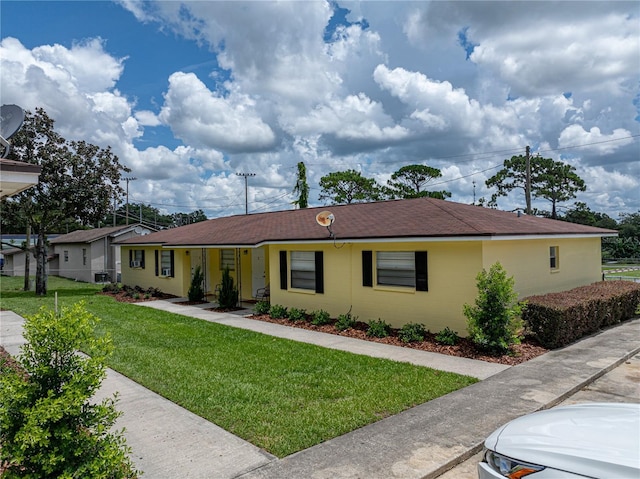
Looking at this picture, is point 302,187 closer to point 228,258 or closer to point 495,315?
point 228,258

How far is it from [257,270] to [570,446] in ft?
49.6

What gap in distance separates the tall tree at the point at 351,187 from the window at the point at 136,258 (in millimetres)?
27220

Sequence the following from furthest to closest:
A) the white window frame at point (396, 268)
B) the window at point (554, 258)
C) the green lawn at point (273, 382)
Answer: the window at point (554, 258) → the white window frame at point (396, 268) → the green lawn at point (273, 382)

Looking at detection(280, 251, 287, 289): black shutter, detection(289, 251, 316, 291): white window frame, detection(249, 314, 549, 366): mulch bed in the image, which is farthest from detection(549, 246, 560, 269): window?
detection(280, 251, 287, 289): black shutter

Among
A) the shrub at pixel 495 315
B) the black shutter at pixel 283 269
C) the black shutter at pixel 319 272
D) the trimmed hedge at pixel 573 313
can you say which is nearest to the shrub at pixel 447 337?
the shrub at pixel 495 315

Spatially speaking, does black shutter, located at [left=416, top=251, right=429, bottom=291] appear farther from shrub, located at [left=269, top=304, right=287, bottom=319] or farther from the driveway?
shrub, located at [left=269, top=304, right=287, bottom=319]

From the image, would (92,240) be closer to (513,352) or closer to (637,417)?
(513,352)

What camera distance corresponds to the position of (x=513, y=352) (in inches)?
342

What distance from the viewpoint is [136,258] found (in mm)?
23156

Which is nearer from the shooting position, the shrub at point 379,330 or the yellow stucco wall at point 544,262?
the yellow stucco wall at point 544,262

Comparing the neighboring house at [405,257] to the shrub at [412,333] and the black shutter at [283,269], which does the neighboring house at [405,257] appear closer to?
the black shutter at [283,269]

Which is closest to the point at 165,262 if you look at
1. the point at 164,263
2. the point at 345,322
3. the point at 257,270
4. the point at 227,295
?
the point at 164,263

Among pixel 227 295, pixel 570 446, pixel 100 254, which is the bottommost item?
pixel 227 295

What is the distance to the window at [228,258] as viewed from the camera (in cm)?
1835
